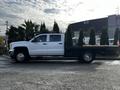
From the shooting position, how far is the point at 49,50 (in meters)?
21.3

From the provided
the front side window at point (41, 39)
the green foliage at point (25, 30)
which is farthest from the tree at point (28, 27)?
the front side window at point (41, 39)

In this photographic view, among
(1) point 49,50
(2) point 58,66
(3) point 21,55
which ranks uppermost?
(1) point 49,50

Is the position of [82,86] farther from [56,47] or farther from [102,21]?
[102,21]

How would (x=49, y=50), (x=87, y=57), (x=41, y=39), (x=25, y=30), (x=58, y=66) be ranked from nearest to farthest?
(x=58, y=66)
(x=87, y=57)
(x=49, y=50)
(x=41, y=39)
(x=25, y=30)

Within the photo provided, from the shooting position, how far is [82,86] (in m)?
10.2

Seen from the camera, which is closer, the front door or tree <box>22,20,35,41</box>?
the front door

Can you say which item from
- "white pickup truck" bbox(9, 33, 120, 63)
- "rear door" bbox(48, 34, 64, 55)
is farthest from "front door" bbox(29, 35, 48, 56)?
"rear door" bbox(48, 34, 64, 55)

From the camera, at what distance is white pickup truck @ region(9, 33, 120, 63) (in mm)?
21109

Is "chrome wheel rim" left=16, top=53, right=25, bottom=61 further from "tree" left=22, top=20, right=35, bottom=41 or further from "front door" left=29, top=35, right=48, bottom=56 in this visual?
"tree" left=22, top=20, right=35, bottom=41

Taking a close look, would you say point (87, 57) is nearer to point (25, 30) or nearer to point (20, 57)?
point (20, 57)

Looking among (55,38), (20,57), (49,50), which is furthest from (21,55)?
(55,38)

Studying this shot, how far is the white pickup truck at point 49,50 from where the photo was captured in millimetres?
21109

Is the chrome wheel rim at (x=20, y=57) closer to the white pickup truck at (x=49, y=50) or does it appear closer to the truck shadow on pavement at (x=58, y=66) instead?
the white pickup truck at (x=49, y=50)

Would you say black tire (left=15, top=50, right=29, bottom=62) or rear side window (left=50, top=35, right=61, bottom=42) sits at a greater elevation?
rear side window (left=50, top=35, right=61, bottom=42)
